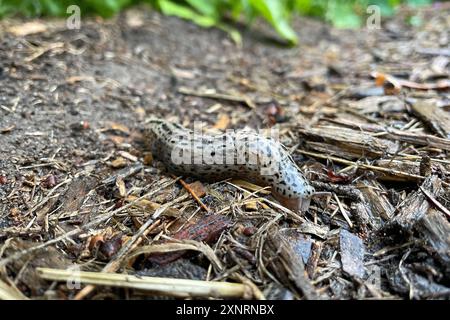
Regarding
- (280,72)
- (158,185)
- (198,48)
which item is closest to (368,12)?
(280,72)

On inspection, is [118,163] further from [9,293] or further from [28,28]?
[28,28]

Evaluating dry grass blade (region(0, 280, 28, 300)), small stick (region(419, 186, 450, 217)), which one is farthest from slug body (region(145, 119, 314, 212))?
dry grass blade (region(0, 280, 28, 300))

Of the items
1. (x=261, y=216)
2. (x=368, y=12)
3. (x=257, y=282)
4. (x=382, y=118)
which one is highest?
(x=368, y=12)

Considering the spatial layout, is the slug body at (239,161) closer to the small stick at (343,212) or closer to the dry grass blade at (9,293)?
the small stick at (343,212)

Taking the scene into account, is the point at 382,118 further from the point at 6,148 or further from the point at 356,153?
the point at 6,148

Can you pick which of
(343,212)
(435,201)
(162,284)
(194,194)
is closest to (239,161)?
(194,194)
